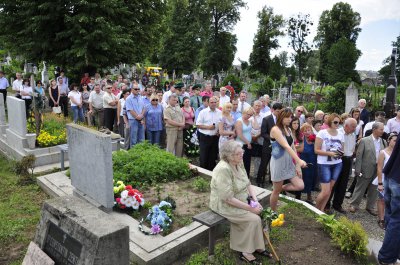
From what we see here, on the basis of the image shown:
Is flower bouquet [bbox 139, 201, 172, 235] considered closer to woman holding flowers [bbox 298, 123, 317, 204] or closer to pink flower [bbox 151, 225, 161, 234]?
pink flower [bbox 151, 225, 161, 234]

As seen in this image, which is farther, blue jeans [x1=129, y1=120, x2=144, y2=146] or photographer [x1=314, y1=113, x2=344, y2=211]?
blue jeans [x1=129, y1=120, x2=144, y2=146]

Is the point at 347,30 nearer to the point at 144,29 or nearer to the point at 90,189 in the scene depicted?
the point at 144,29

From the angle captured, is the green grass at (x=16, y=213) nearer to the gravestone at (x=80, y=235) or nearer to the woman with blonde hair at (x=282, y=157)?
the gravestone at (x=80, y=235)

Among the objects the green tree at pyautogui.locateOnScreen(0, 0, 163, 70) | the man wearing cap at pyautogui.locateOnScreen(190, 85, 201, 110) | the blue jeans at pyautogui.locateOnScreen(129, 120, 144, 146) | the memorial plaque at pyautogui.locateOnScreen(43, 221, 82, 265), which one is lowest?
the memorial plaque at pyautogui.locateOnScreen(43, 221, 82, 265)

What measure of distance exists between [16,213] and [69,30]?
11.8 m

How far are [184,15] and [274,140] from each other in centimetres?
3809

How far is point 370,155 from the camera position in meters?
6.29

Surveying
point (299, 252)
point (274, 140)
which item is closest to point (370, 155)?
point (274, 140)

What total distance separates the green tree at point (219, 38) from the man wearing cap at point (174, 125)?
35.5 meters

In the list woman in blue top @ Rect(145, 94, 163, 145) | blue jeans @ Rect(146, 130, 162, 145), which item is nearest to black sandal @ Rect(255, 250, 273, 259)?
woman in blue top @ Rect(145, 94, 163, 145)

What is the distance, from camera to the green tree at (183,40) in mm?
39844

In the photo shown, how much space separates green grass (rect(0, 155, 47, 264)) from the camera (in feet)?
15.1

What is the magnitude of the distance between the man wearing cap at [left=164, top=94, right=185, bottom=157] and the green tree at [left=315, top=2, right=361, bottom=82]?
40.7 meters

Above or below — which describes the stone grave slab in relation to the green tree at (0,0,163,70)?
below
